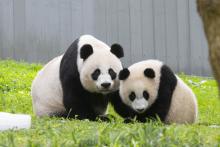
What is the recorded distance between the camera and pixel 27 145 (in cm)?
446

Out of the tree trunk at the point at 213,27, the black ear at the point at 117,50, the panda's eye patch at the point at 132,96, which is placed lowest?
the panda's eye patch at the point at 132,96

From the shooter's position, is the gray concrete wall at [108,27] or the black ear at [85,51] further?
the gray concrete wall at [108,27]

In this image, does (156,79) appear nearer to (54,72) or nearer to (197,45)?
(54,72)

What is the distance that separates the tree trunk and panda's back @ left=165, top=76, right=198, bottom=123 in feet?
15.0

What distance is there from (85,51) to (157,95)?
0.99 metres

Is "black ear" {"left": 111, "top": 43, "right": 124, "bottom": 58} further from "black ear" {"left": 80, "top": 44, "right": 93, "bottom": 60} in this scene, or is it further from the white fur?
"black ear" {"left": 80, "top": 44, "right": 93, "bottom": 60}

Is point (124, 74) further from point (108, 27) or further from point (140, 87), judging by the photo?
point (108, 27)

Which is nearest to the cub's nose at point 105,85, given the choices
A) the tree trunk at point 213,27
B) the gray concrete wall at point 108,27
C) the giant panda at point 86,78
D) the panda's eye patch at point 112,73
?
the giant panda at point 86,78

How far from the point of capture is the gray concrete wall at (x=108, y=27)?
50.7 ft

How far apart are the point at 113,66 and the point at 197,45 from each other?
7.81 m

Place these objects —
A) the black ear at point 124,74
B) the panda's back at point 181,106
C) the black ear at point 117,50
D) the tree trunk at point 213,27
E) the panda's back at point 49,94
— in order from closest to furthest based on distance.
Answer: the tree trunk at point 213,27 < the black ear at point 124,74 < the panda's back at point 181,106 < the black ear at point 117,50 < the panda's back at point 49,94

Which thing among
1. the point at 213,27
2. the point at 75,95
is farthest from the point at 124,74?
the point at 213,27

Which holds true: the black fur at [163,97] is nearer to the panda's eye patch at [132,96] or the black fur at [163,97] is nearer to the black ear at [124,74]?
the panda's eye patch at [132,96]

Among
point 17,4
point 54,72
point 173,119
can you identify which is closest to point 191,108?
point 173,119
